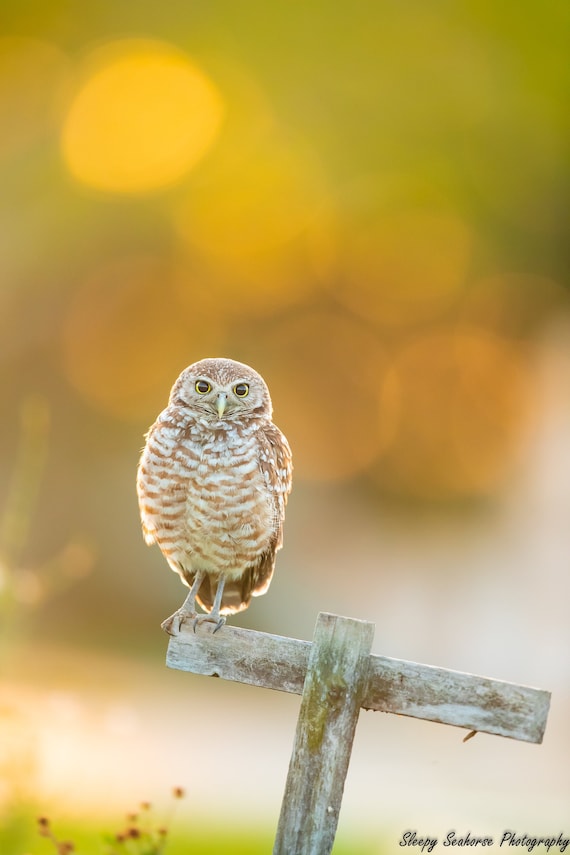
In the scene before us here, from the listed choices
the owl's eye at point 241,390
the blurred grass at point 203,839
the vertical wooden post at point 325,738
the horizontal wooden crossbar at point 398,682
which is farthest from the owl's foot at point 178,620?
the blurred grass at point 203,839

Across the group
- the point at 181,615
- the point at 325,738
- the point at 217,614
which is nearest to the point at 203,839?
the point at 217,614

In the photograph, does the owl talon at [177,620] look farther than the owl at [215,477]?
No

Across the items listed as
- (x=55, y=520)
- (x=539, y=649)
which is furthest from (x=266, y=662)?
(x=55, y=520)

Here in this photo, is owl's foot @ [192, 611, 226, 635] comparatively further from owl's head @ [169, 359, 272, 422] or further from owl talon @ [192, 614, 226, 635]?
owl's head @ [169, 359, 272, 422]

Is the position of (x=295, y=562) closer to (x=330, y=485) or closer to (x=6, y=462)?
(x=330, y=485)

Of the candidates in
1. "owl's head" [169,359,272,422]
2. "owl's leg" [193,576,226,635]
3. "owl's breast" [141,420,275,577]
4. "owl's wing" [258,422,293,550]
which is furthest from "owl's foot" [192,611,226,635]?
"owl's head" [169,359,272,422]

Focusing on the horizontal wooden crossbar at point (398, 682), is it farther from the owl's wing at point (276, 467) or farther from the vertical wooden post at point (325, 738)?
the owl's wing at point (276, 467)
